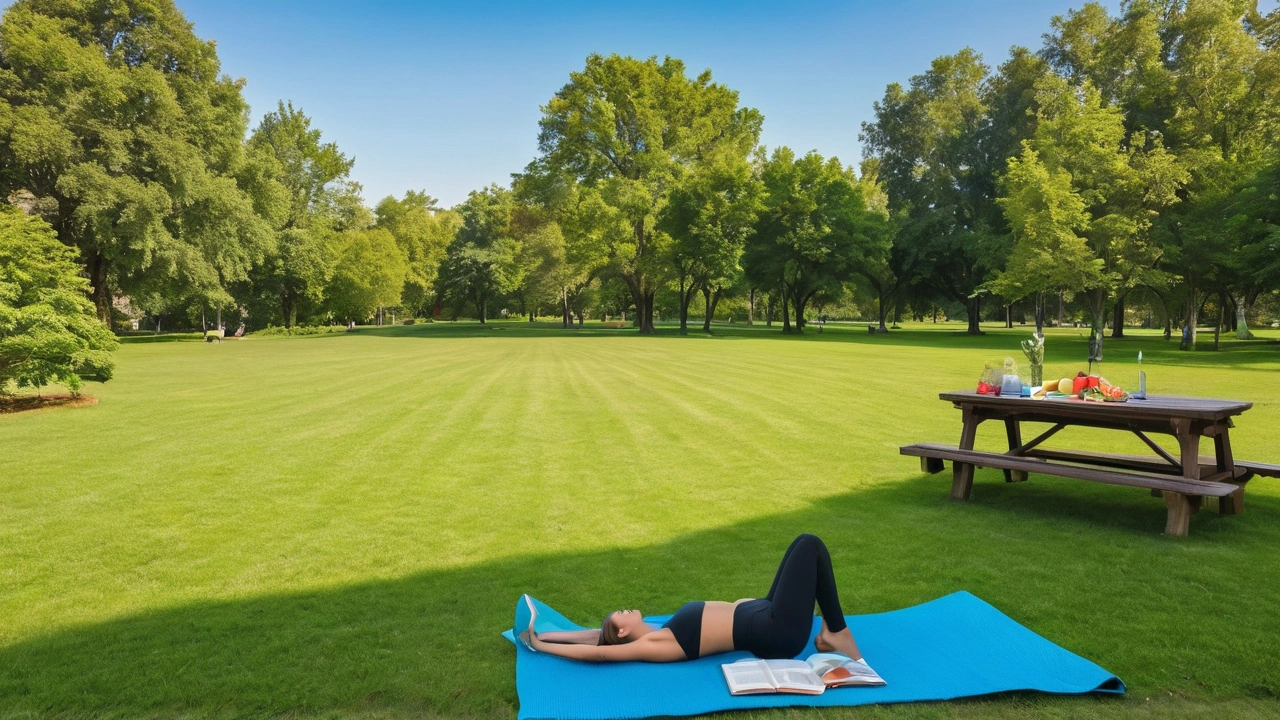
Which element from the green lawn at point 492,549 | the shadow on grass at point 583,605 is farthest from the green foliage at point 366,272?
the shadow on grass at point 583,605

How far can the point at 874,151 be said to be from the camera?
61250 mm

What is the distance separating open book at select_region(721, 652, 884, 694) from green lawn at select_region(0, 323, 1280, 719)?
19cm

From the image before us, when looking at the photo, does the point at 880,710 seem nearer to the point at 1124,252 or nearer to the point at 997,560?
the point at 997,560

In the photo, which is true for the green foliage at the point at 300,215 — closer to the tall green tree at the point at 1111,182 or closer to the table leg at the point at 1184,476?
the tall green tree at the point at 1111,182

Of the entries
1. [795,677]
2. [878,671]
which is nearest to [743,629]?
[795,677]

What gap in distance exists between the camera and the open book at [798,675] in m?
3.89

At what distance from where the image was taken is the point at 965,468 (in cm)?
786

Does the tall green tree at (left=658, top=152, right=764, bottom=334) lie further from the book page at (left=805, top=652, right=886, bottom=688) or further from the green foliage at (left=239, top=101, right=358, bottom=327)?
the book page at (left=805, top=652, right=886, bottom=688)

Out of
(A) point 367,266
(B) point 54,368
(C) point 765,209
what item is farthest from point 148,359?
(C) point 765,209

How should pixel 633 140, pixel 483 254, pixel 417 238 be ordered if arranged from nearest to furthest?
pixel 633 140
pixel 483 254
pixel 417 238

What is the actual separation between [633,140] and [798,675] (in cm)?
5174

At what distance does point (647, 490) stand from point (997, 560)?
377 cm

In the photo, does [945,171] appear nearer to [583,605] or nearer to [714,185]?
[714,185]

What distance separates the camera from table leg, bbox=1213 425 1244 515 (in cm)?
676
